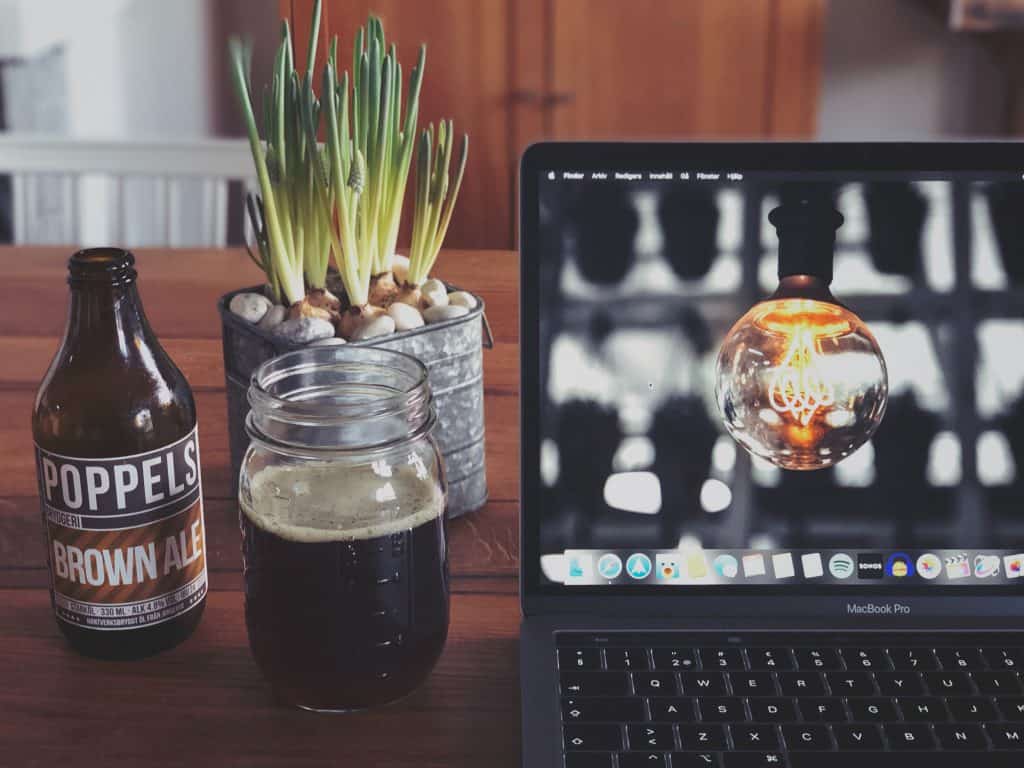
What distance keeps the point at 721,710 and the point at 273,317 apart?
1.21 ft

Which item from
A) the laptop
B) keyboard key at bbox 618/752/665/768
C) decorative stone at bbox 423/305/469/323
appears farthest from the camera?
decorative stone at bbox 423/305/469/323

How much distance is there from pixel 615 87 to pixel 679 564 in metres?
2.12

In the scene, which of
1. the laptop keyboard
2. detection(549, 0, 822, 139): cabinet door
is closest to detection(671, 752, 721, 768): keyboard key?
the laptop keyboard

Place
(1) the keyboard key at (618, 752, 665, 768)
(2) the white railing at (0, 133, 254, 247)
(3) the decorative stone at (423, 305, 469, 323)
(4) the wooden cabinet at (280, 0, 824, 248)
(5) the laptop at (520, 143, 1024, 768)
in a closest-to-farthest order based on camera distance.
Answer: (1) the keyboard key at (618, 752, 665, 768), (5) the laptop at (520, 143, 1024, 768), (3) the decorative stone at (423, 305, 469, 323), (2) the white railing at (0, 133, 254, 247), (4) the wooden cabinet at (280, 0, 824, 248)

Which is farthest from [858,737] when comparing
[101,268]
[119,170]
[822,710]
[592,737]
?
[119,170]

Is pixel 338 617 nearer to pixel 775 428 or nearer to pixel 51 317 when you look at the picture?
pixel 775 428

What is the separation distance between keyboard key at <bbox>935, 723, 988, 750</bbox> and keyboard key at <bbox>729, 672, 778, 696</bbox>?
8 cm

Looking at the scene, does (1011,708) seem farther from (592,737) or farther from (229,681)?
(229,681)

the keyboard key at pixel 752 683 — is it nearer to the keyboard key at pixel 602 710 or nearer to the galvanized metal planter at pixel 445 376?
the keyboard key at pixel 602 710

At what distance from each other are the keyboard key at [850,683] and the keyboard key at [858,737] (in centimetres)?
2

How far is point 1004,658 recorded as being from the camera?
62 cm

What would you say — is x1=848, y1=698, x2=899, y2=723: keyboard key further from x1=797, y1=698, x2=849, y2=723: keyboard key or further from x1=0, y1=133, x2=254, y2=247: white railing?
x1=0, y1=133, x2=254, y2=247: white railing

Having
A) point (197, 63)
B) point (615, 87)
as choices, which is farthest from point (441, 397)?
point (197, 63)

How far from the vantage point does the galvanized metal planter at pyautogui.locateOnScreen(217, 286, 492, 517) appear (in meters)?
0.74
